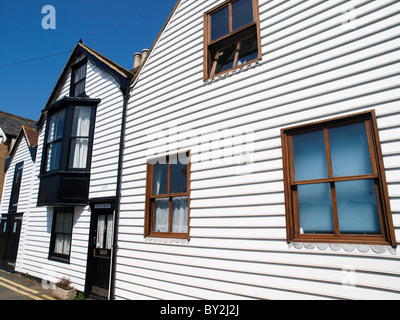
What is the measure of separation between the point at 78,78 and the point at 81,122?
2.55 meters

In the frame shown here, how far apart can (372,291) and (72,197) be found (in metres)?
7.58

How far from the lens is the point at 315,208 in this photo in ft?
11.9

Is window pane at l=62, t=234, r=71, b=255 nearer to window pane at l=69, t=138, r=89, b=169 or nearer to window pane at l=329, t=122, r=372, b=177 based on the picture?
window pane at l=69, t=138, r=89, b=169

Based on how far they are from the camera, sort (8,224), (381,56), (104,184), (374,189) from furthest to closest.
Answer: (8,224) < (104,184) < (381,56) < (374,189)

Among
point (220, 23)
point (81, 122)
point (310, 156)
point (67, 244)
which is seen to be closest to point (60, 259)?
point (67, 244)

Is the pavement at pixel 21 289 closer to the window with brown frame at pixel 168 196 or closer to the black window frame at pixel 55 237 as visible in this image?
the black window frame at pixel 55 237

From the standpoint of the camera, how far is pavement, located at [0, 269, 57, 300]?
712 cm

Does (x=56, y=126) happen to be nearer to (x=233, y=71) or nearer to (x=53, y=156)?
(x=53, y=156)

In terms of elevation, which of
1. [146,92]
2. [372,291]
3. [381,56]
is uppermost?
[146,92]

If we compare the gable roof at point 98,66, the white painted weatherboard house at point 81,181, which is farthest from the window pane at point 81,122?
the gable roof at point 98,66

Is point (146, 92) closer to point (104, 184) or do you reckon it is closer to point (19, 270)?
point (104, 184)

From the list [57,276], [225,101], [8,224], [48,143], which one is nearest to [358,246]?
[225,101]

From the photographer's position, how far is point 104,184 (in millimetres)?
7172

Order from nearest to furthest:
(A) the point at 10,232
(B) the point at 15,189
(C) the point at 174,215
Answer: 1. (C) the point at 174,215
2. (A) the point at 10,232
3. (B) the point at 15,189
